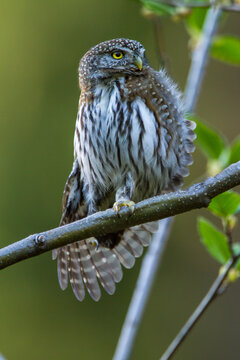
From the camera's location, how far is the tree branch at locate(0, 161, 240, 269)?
260 centimetres

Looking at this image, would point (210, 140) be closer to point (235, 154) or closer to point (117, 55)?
point (235, 154)

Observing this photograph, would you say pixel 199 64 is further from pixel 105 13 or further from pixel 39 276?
pixel 105 13

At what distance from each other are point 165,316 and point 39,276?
4.90 feet

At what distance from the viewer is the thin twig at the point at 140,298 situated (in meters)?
3.16

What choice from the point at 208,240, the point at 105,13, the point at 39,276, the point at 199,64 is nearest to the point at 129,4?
the point at 105,13

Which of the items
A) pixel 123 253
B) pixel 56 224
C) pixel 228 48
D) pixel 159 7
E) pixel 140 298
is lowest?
pixel 56 224

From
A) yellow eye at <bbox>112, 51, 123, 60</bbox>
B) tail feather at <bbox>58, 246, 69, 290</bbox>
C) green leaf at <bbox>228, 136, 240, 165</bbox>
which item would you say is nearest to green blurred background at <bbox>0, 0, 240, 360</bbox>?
tail feather at <bbox>58, 246, 69, 290</bbox>

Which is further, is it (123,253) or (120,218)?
(123,253)

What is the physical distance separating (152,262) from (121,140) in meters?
0.65

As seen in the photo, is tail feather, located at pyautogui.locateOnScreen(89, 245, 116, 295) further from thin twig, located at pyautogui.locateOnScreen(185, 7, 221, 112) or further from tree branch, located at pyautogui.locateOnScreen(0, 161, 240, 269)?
tree branch, located at pyautogui.locateOnScreen(0, 161, 240, 269)

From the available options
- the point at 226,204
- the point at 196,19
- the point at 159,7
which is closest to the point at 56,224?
the point at 196,19

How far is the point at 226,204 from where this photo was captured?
2994 millimetres

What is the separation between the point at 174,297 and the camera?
7.59 m

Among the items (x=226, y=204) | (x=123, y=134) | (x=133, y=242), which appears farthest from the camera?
(x=133, y=242)
